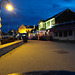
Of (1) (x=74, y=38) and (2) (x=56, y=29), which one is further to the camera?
(2) (x=56, y=29)

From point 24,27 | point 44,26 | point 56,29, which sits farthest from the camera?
point 24,27

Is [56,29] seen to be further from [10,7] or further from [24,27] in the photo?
[24,27]

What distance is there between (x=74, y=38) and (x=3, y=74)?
89.4ft

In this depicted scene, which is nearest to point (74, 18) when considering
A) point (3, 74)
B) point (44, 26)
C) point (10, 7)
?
point (44, 26)

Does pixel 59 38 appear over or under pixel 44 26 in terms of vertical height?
under

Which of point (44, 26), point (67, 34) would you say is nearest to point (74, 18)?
point (67, 34)

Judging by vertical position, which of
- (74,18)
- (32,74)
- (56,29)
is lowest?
(32,74)

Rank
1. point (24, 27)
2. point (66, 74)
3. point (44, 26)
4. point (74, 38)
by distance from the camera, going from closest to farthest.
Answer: point (66, 74) < point (74, 38) < point (44, 26) < point (24, 27)

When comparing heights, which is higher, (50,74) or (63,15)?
(63,15)

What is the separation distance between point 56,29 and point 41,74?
28906 mm

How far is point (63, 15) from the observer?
3725cm

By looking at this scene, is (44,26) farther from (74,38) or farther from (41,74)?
(41,74)

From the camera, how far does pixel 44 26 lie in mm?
48125

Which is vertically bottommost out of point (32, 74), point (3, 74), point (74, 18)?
point (3, 74)
